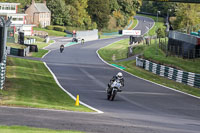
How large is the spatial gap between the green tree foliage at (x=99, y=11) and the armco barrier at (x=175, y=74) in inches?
3930

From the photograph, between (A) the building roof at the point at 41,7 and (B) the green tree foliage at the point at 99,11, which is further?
(B) the green tree foliage at the point at 99,11

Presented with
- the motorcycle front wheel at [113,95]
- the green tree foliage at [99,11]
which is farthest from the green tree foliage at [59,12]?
the motorcycle front wheel at [113,95]

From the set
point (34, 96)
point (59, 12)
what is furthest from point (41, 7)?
point (34, 96)

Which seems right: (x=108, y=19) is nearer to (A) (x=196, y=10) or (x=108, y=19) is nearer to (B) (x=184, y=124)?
(A) (x=196, y=10)

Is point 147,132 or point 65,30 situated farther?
point 65,30

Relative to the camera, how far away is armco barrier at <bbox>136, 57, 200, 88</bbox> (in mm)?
39263

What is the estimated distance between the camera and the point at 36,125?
15.4m

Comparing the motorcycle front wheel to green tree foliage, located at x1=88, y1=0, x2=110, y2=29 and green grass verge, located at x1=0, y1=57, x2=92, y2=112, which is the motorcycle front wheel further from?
green tree foliage, located at x1=88, y1=0, x2=110, y2=29

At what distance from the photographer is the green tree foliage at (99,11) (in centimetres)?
15338

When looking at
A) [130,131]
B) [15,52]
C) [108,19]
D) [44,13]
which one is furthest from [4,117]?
[108,19]

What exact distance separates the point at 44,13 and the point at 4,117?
12318 centimetres

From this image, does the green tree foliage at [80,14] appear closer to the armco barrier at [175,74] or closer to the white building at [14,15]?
the white building at [14,15]

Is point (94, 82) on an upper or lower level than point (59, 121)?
lower

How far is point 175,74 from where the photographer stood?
43469 mm
